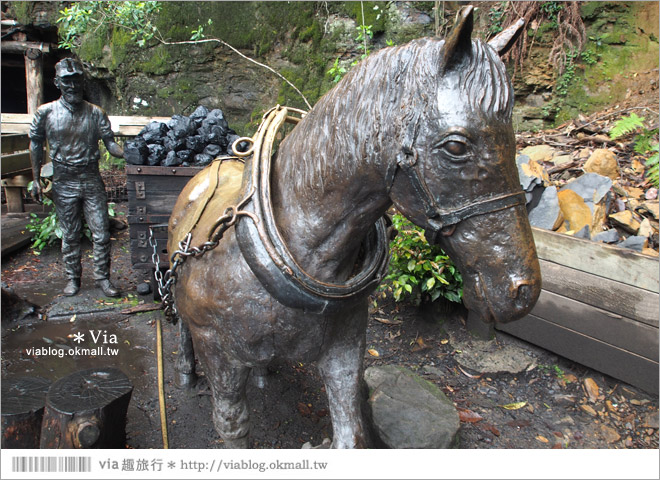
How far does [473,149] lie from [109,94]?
10.7 metres

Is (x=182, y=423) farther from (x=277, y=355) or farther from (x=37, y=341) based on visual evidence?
(x=37, y=341)

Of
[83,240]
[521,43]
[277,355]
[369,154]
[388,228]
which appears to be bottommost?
[83,240]

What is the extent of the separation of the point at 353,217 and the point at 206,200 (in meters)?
0.97

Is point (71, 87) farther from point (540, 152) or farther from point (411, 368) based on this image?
point (540, 152)

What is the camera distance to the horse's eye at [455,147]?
1.25 metres

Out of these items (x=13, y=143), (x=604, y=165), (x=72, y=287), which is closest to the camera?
(x=604, y=165)

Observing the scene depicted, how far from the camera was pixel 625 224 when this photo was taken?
3906 millimetres

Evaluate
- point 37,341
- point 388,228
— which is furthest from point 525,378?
point 37,341

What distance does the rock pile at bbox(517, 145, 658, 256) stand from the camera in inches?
150

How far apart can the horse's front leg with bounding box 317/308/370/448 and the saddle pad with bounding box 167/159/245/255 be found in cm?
74

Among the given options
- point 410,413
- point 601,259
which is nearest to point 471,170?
point 410,413

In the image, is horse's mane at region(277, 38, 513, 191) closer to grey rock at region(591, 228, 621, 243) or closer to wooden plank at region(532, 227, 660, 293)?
wooden plank at region(532, 227, 660, 293)

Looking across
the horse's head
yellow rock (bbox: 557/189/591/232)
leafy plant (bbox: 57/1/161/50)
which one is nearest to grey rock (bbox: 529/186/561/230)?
yellow rock (bbox: 557/189/591/232)

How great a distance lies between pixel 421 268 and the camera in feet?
13.1
